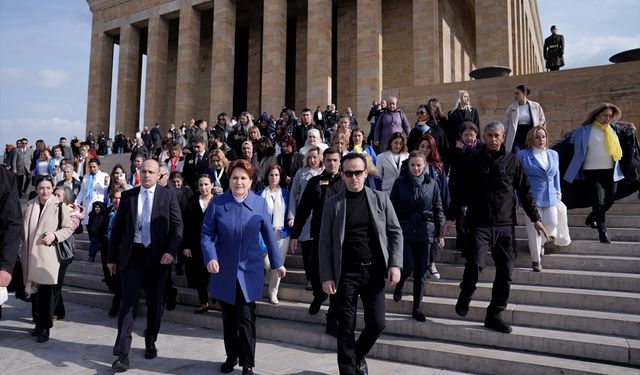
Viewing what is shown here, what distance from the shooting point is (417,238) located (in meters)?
4.93

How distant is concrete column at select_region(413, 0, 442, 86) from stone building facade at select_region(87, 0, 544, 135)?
4 centimetres

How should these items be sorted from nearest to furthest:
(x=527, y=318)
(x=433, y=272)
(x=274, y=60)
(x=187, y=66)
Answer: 1. (x=527, y=318)
2. (x=433, y=272)
3. (x=274, y=60)
4. (x=187, y=66)

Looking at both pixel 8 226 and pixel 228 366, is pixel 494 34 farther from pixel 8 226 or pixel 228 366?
pixel 8 226

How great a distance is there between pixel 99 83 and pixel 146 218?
29911 millimetres

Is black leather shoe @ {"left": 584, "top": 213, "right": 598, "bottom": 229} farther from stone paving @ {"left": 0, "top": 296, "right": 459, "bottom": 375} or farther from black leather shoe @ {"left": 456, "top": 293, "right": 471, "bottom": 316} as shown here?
stone paving @ {"left": 0, "top": 296, "right": 459, "bottom": 375}

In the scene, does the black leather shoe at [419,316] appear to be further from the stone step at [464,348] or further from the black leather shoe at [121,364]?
the black leather shoe at [121,364]

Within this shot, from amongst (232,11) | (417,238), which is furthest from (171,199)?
(232,11)

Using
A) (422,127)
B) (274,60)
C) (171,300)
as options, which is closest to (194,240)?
(171,300)

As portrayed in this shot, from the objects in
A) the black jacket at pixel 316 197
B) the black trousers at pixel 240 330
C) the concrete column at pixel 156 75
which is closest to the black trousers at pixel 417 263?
the black jacket at pixel 316 197

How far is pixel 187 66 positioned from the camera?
26.8m

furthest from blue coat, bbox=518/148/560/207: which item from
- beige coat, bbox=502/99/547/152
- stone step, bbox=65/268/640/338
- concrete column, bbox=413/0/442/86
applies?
concrete column, bbox=413/0/442/86

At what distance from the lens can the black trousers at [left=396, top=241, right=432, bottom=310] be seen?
4.88 m

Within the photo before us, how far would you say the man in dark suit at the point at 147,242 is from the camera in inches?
178

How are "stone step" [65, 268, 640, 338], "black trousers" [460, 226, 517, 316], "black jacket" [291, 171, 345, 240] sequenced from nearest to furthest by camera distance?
"stone step" [65, 268, 640, 338]
"black trousers" [460, 226, 517, 316]
"black jacket" [291, 171, 345, 240]
